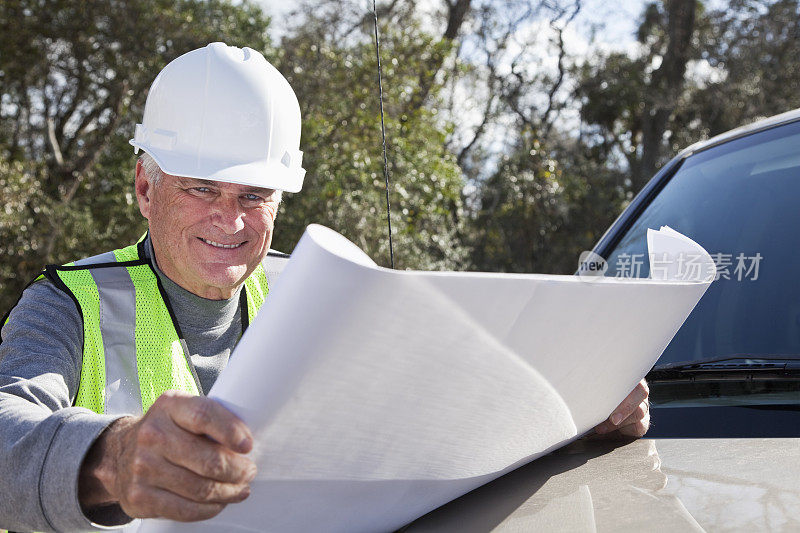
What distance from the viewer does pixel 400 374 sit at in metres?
0.91

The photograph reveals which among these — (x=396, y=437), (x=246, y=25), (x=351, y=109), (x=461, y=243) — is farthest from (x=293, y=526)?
(x=461, y=243)

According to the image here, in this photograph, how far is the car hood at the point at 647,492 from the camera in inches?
43.6

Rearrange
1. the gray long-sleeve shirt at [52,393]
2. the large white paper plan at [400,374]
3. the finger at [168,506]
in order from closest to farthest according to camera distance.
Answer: the large white paper plan at [400,374] < the finger at [168,506] < the gray long-sleeve shirt at [52,393]

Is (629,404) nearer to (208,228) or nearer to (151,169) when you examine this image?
(208,228)

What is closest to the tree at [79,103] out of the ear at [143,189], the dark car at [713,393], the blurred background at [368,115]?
the blurred background at [368,115]

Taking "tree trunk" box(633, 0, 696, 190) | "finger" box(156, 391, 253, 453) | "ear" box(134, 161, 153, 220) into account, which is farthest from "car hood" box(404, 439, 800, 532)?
"tree trunk" box(633, 0, 696, 190)

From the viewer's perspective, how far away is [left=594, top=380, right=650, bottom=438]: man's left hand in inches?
60.6

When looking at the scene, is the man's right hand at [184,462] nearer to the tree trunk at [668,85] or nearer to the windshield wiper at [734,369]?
the windshield wiper at [734,369]

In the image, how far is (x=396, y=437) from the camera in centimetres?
100

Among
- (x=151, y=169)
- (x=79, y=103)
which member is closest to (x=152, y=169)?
(x=151, y=169)

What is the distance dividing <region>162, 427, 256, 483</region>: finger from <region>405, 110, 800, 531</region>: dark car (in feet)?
1.25

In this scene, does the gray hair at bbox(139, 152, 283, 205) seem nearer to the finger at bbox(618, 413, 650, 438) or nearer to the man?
the man

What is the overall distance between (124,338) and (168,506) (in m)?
0.97

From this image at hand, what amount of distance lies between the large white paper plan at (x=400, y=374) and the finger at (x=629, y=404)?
0.25m
